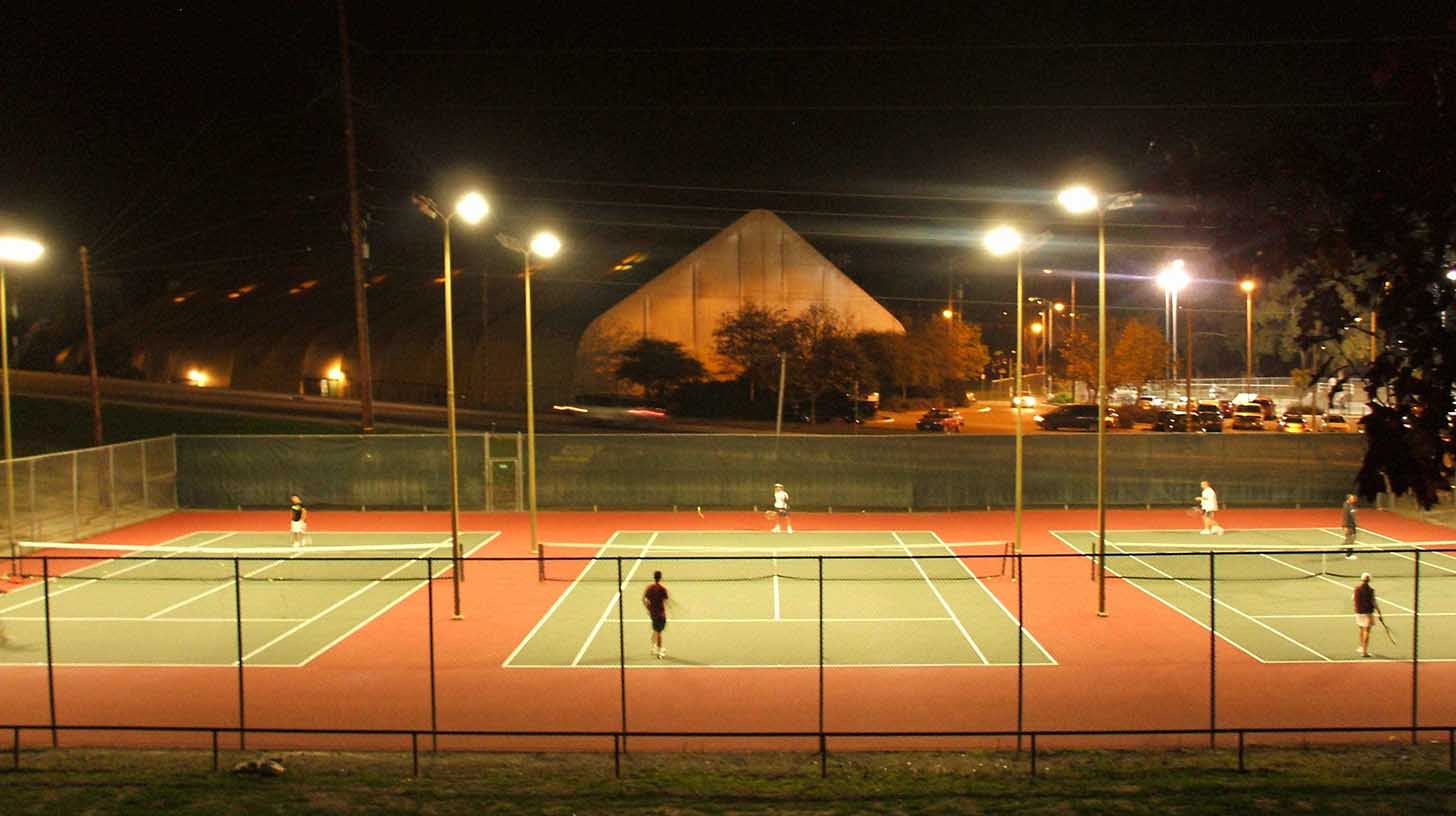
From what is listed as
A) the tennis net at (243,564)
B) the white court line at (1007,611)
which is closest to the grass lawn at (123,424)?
the tennis net at (243,564)

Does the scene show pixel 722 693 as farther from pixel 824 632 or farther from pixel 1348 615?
pixel 1348 615

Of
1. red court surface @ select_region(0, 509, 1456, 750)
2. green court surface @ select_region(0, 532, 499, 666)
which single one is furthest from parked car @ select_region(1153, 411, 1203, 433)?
green court surface @ select_region(0, 532, 499, 666)

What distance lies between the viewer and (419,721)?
1516cm

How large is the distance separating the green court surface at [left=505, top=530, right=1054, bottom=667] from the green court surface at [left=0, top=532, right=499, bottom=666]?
135 inches

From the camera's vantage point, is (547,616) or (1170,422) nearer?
(547,616)

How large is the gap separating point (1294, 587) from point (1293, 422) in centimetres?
3881

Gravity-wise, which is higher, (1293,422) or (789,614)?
(1293,422)

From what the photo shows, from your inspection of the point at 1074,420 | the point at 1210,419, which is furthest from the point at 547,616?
the point at 1210,419

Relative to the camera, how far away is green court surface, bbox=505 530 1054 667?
1839 cm

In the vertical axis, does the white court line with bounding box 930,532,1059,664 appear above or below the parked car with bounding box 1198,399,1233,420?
below

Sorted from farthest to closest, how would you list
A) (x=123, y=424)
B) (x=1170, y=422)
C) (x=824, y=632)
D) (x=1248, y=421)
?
(x=1248, y=421) < (x=1170, y=422) < (x=123, y=424) < (x=824, y=632)

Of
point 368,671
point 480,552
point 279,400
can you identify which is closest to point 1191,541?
point 480,552

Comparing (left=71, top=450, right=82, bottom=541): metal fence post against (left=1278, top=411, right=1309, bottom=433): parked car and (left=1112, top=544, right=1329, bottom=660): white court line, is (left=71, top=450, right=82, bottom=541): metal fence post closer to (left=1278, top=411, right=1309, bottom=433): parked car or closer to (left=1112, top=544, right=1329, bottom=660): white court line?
(left=1112, top=544, right=1329, bottom=660): white court line

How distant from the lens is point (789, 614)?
21.5m
